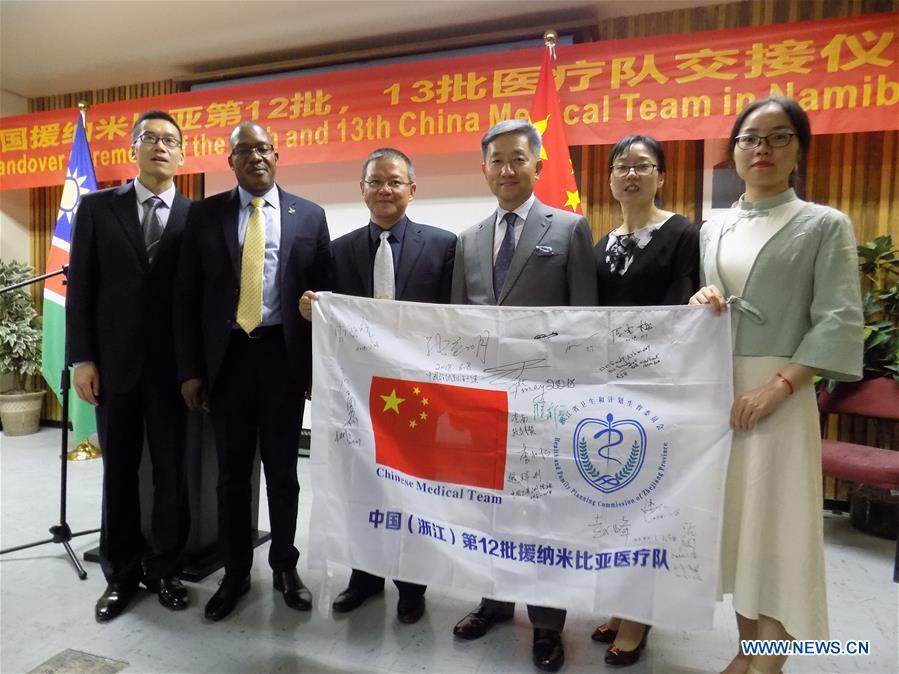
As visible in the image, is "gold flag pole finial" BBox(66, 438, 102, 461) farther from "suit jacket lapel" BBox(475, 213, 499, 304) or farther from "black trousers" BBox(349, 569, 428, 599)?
"suit jacket lapel" BBox(475, 213, 499, 304)

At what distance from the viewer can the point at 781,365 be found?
4.89ft

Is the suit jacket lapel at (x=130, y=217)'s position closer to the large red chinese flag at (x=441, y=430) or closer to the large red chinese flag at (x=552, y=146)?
the large red chinese flag at (x=441, y=430)

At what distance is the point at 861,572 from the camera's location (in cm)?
255

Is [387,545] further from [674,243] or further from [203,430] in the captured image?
[674,243]

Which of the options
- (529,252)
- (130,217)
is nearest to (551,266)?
(529,252)

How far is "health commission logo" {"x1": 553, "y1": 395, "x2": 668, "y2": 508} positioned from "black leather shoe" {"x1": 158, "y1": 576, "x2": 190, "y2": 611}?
5.17ft

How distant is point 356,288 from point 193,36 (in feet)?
11.2

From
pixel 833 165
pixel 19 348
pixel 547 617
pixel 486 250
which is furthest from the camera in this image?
pixel 19 348

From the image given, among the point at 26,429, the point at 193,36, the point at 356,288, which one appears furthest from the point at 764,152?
the point at 26,429

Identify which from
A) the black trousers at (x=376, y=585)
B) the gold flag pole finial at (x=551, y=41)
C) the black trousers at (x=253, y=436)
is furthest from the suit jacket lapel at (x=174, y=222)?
the gold flag pole finial at (x=551, y=41)

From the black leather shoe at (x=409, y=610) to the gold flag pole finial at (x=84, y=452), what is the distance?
11.5ft

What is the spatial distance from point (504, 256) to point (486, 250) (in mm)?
67

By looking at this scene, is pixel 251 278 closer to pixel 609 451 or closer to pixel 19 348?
pixel 609 451

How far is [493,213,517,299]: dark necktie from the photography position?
1.84m
